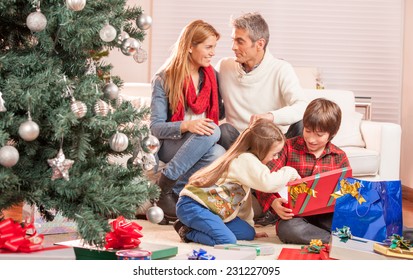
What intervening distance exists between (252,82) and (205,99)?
25 cm

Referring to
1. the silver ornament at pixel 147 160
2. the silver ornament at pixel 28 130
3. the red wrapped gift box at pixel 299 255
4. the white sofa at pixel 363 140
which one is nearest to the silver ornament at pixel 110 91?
the silver ornament at pixel 147 160

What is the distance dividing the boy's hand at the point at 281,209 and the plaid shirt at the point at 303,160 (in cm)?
5

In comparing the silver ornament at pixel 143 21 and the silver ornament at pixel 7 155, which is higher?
the silver ornament at pixel 143 21

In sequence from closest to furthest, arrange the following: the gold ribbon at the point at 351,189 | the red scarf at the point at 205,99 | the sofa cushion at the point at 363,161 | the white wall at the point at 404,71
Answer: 1. the gold ribbon at the point at 351,189
2. the red scarf at the point at 205,99
3. the sofa cushion at the point at 363,161
4. the white wall at the point at 404,71

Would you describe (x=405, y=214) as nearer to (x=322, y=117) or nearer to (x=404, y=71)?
(x=322, y=117)

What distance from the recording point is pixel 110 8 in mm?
2295

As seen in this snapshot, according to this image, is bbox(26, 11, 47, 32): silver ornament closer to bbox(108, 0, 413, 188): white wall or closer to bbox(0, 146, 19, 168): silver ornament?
bbox(0, 146, 19, 168): silver ornament

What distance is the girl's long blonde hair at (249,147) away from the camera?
3242mm

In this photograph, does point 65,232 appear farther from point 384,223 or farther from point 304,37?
point 304,37

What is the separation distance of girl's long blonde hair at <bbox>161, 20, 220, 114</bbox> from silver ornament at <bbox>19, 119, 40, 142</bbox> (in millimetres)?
1671

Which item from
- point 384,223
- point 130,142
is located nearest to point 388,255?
point 384,223

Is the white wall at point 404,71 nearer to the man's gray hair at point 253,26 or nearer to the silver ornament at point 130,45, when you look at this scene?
the man's gray hair at point 253,26

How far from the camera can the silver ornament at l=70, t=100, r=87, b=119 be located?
2109 millimetres

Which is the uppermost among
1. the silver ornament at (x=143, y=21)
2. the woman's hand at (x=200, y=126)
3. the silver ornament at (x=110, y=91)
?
the silver ornament at (x=143, y=21)
